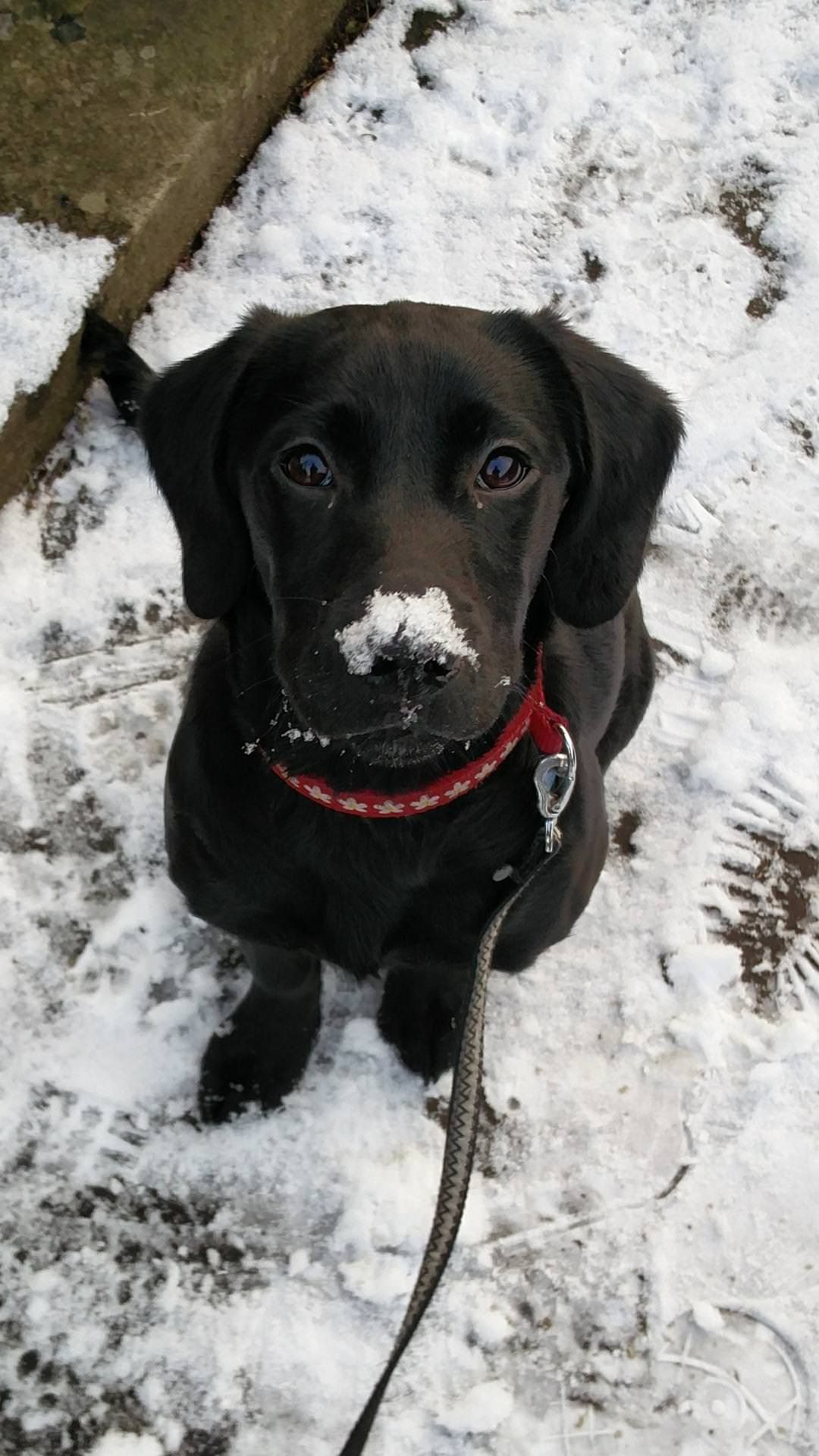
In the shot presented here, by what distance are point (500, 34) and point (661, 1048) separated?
3025 millimetres

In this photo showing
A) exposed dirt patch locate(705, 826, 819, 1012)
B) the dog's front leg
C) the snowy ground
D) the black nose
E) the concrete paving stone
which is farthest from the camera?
the concrete paving stone

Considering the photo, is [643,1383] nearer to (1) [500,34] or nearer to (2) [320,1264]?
(2) [320,1264]

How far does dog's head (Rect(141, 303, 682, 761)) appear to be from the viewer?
1.46 m

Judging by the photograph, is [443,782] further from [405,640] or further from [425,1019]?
[425,1019]

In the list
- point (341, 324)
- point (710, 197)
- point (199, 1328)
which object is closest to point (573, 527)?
point (341, 324)

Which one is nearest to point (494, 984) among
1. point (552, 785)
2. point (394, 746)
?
point (552, 785)

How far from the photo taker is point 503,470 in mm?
1663

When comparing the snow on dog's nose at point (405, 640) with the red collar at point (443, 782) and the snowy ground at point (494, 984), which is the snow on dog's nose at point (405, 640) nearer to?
the red collar at point (443, 782)

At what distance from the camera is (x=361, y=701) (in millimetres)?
1437

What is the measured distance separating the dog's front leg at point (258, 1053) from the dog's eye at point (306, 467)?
111cm

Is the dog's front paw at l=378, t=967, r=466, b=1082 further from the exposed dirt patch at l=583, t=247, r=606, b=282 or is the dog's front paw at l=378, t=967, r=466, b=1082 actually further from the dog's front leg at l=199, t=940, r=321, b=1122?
the exposed dirt patch at l=583, t=247, r=606, b=282

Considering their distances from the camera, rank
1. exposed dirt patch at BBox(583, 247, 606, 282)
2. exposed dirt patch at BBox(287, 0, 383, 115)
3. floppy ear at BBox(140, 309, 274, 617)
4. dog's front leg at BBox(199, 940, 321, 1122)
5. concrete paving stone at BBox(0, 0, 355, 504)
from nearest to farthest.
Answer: floppy ear at BBox(140, 309, 274, 617) → dog's front leg at BBox(199, 940, 321, 1122) → concrete paving stone at BBox(0, 0, 355, 504) → exposed dirt patch at BBox(583, 247, 606, 282) → exposed dirt patch at BBox(287, 0, 383, 115)

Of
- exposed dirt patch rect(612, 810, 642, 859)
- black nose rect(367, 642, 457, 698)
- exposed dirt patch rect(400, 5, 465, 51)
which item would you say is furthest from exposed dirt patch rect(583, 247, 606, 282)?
black nose rect(367, 642, 457, 698)

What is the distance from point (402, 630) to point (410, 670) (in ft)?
0.16
